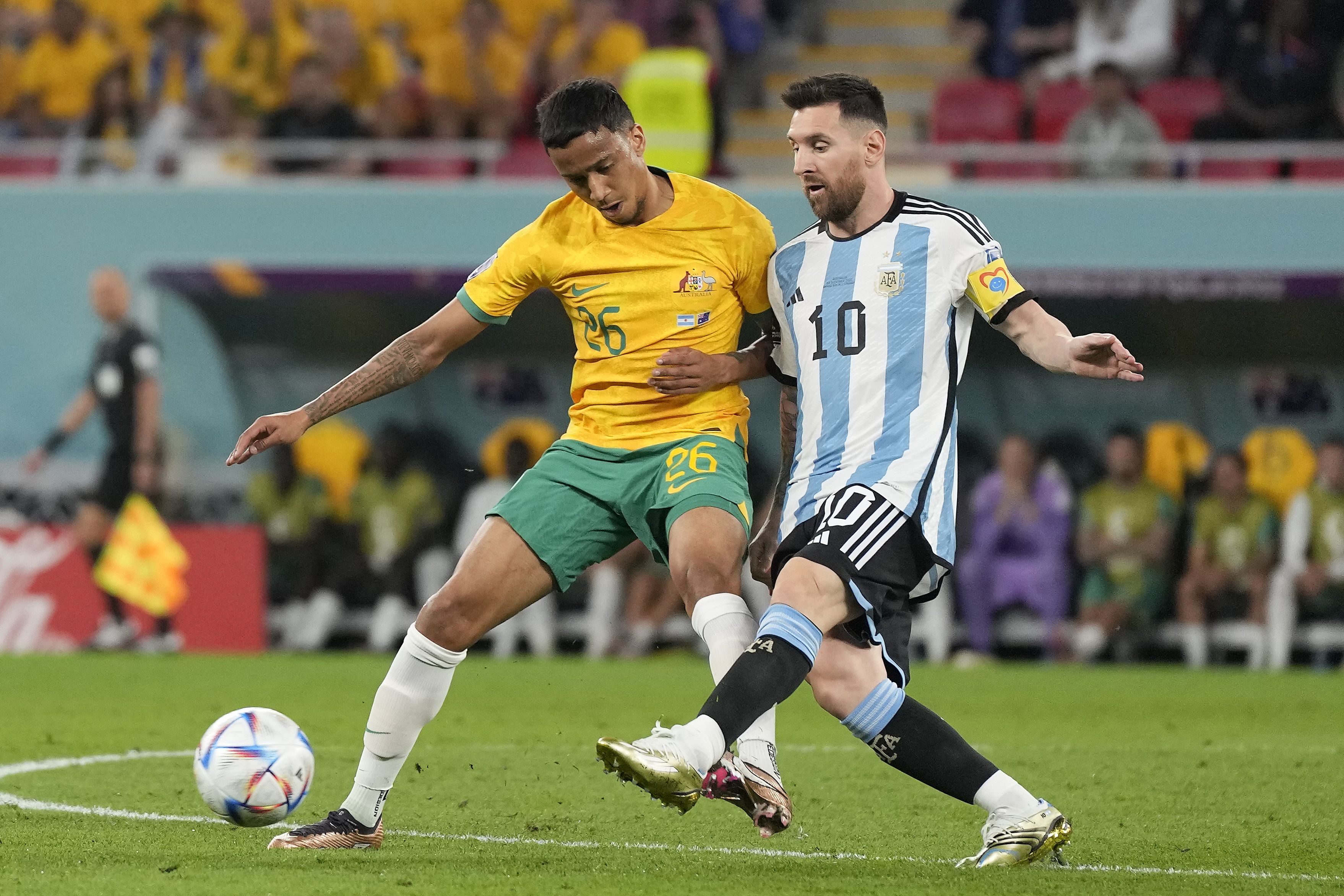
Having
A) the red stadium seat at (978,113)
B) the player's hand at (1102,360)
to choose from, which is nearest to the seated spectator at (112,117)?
the red stadium seat at (978,113)

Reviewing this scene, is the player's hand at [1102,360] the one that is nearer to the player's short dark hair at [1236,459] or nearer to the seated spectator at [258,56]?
the player's short dark hair at [1236,459]

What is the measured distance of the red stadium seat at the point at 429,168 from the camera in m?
14.8

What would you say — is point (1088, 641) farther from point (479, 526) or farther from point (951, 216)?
point (951, 216)

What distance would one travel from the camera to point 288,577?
13.9 m

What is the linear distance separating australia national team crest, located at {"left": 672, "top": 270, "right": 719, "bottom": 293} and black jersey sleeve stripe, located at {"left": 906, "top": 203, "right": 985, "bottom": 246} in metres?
0.66

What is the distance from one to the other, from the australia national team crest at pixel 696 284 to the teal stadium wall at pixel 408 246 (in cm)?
809

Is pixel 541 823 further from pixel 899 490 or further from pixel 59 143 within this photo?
pixel 59 143

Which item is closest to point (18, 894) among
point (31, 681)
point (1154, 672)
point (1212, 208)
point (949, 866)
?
point (949, 866)

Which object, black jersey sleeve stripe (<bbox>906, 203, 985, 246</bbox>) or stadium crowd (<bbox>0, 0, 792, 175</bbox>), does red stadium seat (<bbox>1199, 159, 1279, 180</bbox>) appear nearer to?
stadium crowd (<bbox>0, 0, 792, 175</bbox>)

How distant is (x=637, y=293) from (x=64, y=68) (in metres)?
12.1

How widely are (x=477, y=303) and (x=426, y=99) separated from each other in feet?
33.4

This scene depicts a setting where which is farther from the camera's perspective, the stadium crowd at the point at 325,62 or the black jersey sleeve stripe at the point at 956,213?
the stadium crowd at the point at 325,62

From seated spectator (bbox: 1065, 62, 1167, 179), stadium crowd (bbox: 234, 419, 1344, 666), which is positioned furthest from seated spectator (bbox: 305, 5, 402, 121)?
seated spectator (bbox: 1065, 62, 1167, 179)

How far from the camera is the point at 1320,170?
1341 cm
